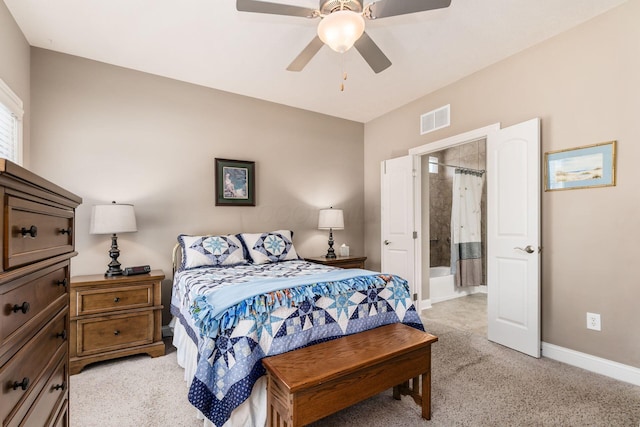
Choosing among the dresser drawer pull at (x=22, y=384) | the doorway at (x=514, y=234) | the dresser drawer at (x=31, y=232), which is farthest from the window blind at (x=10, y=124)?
the doorway at (x=514, y=234)

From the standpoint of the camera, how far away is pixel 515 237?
113 inches

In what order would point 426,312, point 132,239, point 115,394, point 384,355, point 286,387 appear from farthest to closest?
point 426,312
point 132,239
point 115,394
point 384,355
point 286,387

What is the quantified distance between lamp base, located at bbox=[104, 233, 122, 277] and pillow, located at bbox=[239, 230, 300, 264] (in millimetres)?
1174

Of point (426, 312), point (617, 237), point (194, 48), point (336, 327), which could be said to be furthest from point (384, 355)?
point (194, 48)

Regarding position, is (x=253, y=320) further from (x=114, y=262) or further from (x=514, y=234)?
(x=514, y=234)

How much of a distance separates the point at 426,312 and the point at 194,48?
13.1 ft

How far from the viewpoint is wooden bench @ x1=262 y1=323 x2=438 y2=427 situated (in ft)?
4.76

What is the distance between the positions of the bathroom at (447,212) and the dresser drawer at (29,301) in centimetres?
447

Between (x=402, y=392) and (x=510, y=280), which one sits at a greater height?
(x=510, y=280)

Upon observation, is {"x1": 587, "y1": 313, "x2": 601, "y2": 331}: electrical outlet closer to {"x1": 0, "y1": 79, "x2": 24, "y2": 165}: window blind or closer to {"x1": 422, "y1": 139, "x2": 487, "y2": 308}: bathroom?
{"x1": 422, "y1": 139, "x2": 487, "y2": 308}: bathroom

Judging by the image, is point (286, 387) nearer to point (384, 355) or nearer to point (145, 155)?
point (384, 355)

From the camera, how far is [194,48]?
2.85 m

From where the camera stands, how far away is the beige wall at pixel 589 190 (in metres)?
2.28

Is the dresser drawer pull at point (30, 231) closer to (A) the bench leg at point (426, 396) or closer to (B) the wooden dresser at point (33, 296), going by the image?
(B) the wooden dresser at point (33, 296)
